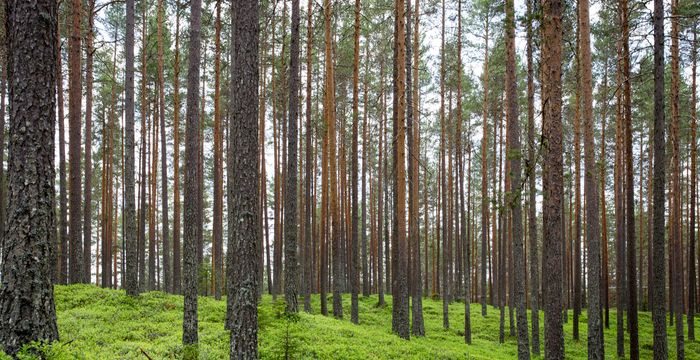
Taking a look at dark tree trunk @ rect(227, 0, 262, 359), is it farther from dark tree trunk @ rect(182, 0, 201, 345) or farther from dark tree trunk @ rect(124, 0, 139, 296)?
dark tree trunk @ rect(124, 0, 139, 296)

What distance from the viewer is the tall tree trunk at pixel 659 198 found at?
38.0ft

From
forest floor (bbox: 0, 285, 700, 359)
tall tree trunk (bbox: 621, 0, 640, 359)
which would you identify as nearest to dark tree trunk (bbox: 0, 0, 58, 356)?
forest floor (bbox: 0, 285, 700, 359)

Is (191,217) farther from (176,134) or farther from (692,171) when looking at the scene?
(692,171)

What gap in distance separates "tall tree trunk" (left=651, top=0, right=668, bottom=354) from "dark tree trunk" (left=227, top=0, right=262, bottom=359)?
9958mm

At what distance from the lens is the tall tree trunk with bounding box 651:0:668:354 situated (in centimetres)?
1158

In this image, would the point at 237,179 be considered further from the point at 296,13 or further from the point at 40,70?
the point at 296,13

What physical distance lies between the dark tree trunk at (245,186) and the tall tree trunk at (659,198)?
392 inches

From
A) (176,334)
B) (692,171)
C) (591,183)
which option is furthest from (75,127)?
(692,171)

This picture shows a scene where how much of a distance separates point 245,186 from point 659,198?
10.3 m

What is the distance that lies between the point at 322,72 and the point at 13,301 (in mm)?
21692

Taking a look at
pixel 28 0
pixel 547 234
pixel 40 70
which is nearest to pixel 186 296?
pixel 40 70

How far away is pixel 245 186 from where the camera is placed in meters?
7.28

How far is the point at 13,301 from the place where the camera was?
4973 millimetres

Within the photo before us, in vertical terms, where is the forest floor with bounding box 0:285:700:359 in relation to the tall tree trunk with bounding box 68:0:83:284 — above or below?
below
